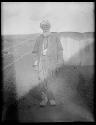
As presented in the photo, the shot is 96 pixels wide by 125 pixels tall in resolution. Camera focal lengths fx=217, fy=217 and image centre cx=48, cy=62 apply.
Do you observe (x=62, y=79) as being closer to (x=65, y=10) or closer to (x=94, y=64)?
(x=94, y=64)

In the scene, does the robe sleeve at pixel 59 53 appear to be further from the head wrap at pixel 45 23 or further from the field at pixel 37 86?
the head wrap at pixel 45 23

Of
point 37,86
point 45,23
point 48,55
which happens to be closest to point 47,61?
point 48,55

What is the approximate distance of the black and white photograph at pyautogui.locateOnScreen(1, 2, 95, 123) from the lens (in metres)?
2.01

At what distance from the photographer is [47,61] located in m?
2.05

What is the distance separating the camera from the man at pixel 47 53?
2.04 metres

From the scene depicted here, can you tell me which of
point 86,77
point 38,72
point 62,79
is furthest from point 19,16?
point 86,77

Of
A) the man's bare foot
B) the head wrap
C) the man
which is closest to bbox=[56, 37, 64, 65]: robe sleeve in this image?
the man

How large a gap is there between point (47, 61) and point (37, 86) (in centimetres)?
25

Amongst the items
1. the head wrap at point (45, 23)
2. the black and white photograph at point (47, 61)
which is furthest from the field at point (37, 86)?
the head wrap at point (45, 23)

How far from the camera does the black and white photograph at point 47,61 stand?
2.01m

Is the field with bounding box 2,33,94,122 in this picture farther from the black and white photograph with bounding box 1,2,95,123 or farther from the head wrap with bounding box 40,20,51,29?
the head wrap with bounding box 40,20,51,29

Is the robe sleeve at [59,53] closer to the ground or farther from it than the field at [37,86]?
farther from it

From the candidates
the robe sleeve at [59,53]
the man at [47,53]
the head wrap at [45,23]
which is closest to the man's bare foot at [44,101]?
the man at [47,53]

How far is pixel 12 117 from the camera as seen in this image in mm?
2012
